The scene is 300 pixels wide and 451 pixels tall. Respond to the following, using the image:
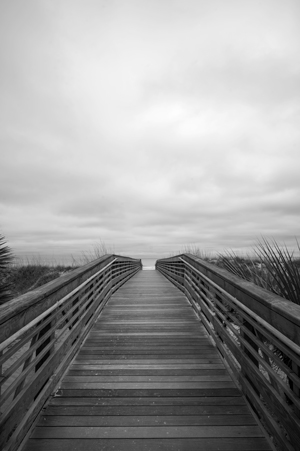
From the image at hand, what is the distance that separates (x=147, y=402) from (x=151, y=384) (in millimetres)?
333

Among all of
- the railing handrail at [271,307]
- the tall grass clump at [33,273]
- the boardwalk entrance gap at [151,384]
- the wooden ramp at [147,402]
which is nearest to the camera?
the railing handrail at [271,307]

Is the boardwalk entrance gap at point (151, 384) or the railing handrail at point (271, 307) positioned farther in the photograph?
the boardwalk entrance gap at point (151, 384)

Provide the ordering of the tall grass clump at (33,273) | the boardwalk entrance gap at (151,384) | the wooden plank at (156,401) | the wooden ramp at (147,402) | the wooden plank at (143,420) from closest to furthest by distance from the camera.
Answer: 1. the boardwalk entrance gap at (151,384)
2. the wooden ramp at (147,402)
3. the wooden plank at (143,420)
4. the wooden plank at (156,401)
5. the tall grass clump at (33,273)

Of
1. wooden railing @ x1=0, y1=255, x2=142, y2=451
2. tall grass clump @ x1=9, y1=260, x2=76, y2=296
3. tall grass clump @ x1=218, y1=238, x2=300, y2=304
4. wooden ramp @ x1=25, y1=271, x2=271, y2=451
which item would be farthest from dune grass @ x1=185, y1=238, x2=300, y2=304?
tall grass clump @ x1=9, y1=260, x2=76, y2=296

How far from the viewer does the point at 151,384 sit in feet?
9.87

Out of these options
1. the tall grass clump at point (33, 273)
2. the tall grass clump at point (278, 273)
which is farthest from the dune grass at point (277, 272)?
the tall grass clump at point (33, 273)

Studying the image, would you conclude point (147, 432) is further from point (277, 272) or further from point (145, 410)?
point (277, 272)

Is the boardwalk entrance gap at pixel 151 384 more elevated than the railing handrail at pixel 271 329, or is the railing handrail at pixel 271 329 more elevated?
the railing handrail at pixel 271 329

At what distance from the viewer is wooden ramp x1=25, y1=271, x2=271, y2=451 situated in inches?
85.7

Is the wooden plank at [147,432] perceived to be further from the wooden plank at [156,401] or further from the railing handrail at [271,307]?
the railing handrail at [271,307]

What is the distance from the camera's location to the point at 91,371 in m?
3.31

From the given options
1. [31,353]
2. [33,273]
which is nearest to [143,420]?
[31,353]

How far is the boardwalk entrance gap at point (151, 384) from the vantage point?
201cm

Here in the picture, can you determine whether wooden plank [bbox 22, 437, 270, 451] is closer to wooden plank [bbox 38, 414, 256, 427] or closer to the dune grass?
wooden plank [bbox 38, 414, 256, 427]
